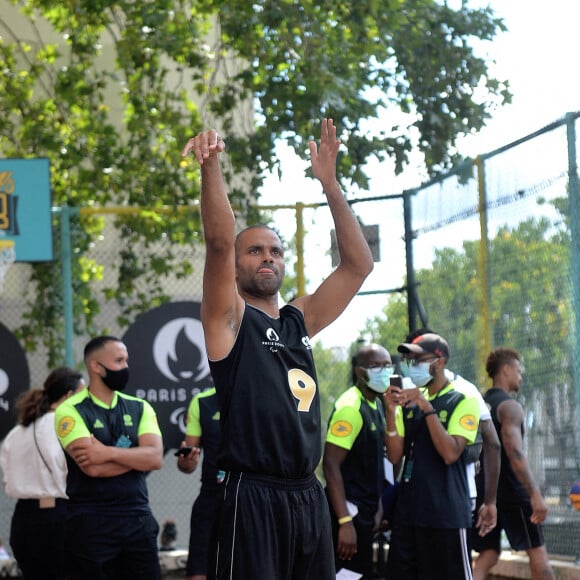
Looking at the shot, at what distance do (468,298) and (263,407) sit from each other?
560 cm

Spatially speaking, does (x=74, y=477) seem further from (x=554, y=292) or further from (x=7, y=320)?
(x=7, y=320)

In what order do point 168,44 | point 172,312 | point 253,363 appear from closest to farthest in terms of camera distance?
point 253,363 → point 172,312 → point 168,44

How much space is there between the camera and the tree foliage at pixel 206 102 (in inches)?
486

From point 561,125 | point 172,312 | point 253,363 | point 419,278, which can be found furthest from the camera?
point 172,312

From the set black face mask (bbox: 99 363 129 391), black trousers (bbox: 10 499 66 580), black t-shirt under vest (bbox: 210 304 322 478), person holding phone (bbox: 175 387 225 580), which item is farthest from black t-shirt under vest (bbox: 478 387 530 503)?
black t-shirt under vest (bbox: 210 304 322 478)

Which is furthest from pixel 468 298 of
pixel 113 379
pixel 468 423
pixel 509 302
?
pixel 113 379

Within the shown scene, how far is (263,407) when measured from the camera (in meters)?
5.26

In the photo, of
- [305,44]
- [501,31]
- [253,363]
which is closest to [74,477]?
[253,363]

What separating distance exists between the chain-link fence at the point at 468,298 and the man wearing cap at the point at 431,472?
107 centimetres

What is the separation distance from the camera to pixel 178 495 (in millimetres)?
12586

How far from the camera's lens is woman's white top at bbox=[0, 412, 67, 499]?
30.5 ft

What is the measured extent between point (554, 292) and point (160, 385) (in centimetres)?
417

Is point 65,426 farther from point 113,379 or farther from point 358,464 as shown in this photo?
point 358,464

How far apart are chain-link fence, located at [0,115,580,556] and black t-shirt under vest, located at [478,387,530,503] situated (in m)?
0.21
